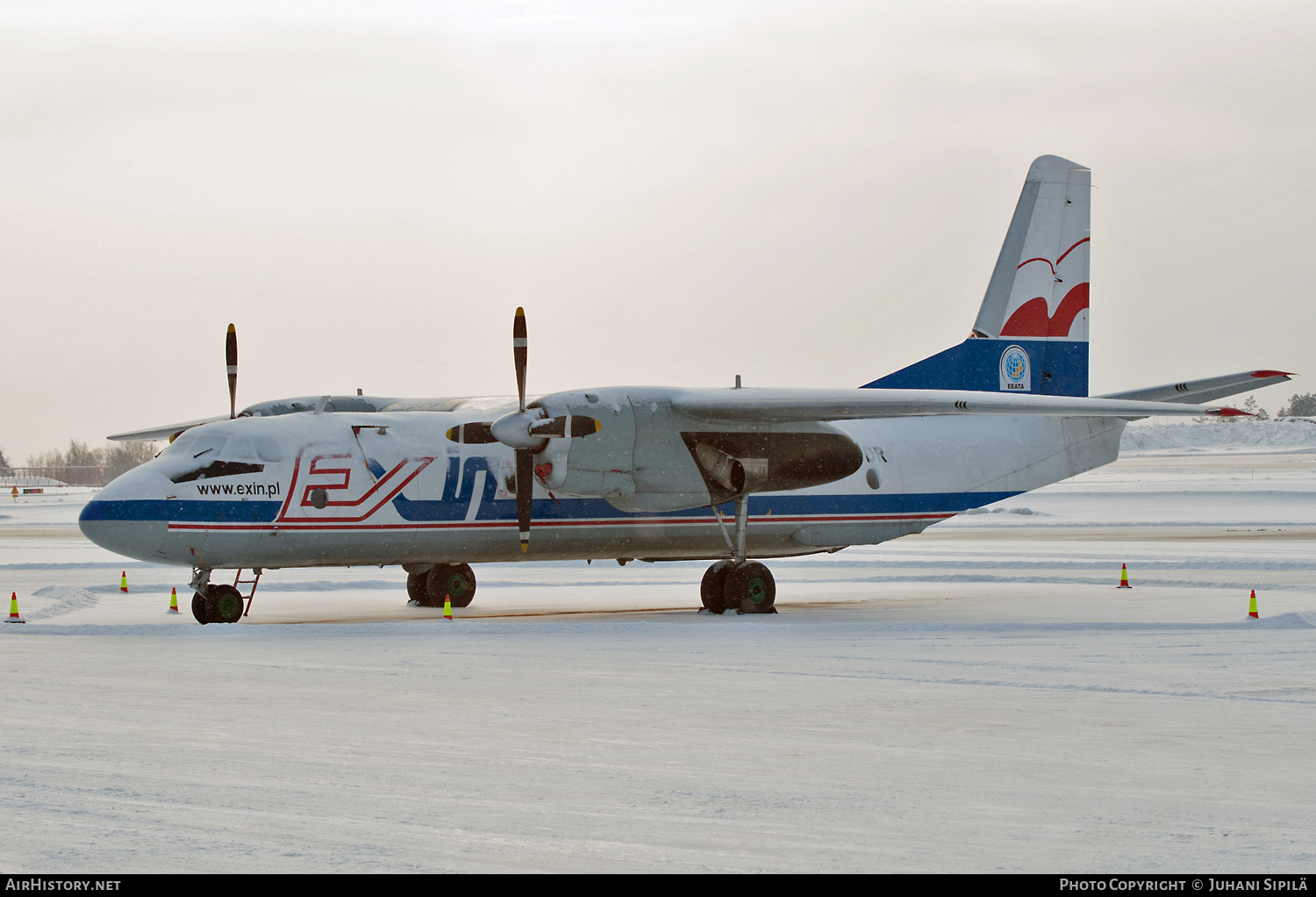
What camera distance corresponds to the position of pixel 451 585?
84.5 ft

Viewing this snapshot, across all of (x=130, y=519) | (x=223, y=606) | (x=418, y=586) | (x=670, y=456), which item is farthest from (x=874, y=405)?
(x=130, y=519)

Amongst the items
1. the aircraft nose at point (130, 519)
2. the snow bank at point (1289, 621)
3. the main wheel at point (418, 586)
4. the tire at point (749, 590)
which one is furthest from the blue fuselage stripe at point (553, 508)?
the snow bank at point (1289, 621)

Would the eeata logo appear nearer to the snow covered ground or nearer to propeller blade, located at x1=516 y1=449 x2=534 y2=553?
the snow covered ground

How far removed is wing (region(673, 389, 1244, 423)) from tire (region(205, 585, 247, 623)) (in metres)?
7.44

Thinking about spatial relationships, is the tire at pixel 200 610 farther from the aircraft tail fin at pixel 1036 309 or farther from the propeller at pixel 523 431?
the aircraft tail fin at pixel 1036 309

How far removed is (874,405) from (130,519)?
11.3 m

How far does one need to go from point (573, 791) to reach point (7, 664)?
383 inches

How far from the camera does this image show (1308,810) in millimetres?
8500

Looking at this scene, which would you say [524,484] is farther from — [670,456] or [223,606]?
[223,606]

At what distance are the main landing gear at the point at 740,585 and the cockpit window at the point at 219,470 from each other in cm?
750

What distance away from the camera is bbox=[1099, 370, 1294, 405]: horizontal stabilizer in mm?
24891

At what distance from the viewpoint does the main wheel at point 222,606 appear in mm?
21188

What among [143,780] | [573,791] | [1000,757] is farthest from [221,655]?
[1000,757]
